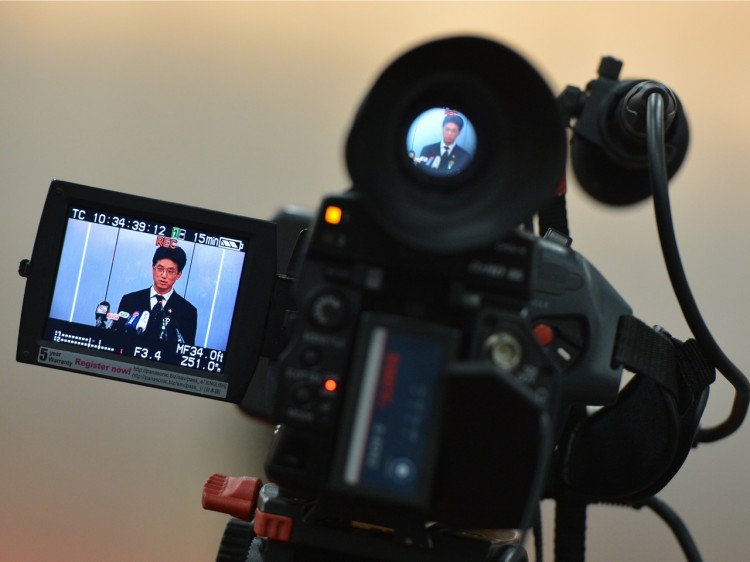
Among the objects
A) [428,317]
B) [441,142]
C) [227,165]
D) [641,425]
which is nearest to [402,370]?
[428,317]

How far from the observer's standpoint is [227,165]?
105 cm

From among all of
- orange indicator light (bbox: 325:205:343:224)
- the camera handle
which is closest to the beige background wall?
the camera handle

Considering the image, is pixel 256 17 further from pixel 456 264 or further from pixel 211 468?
pixel 456 264

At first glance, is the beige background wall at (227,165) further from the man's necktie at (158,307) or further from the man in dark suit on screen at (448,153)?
the man in dark suit on screen at (448,153)

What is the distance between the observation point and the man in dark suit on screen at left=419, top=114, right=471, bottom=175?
0.47 meters

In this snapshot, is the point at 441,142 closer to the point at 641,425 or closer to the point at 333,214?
the point at 333,214

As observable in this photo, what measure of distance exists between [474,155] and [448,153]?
3 centimetres

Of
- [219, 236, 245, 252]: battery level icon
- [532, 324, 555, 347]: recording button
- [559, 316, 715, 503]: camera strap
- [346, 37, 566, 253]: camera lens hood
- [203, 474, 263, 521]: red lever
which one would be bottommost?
[203, 474, 263, 521]: red lever

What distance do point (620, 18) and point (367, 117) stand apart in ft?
2.54

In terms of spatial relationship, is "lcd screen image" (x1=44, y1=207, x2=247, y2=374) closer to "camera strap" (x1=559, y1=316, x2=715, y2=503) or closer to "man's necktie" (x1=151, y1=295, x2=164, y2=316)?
"man's necktie" (x1=151, y1=295, x2=164, y2=316)

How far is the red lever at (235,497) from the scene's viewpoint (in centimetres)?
59

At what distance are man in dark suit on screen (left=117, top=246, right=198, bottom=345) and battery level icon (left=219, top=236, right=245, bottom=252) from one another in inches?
1.4

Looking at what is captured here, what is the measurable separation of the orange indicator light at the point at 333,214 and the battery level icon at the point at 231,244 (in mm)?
217

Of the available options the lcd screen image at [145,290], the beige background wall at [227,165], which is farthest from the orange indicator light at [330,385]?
the beige background wall at [227,165]
